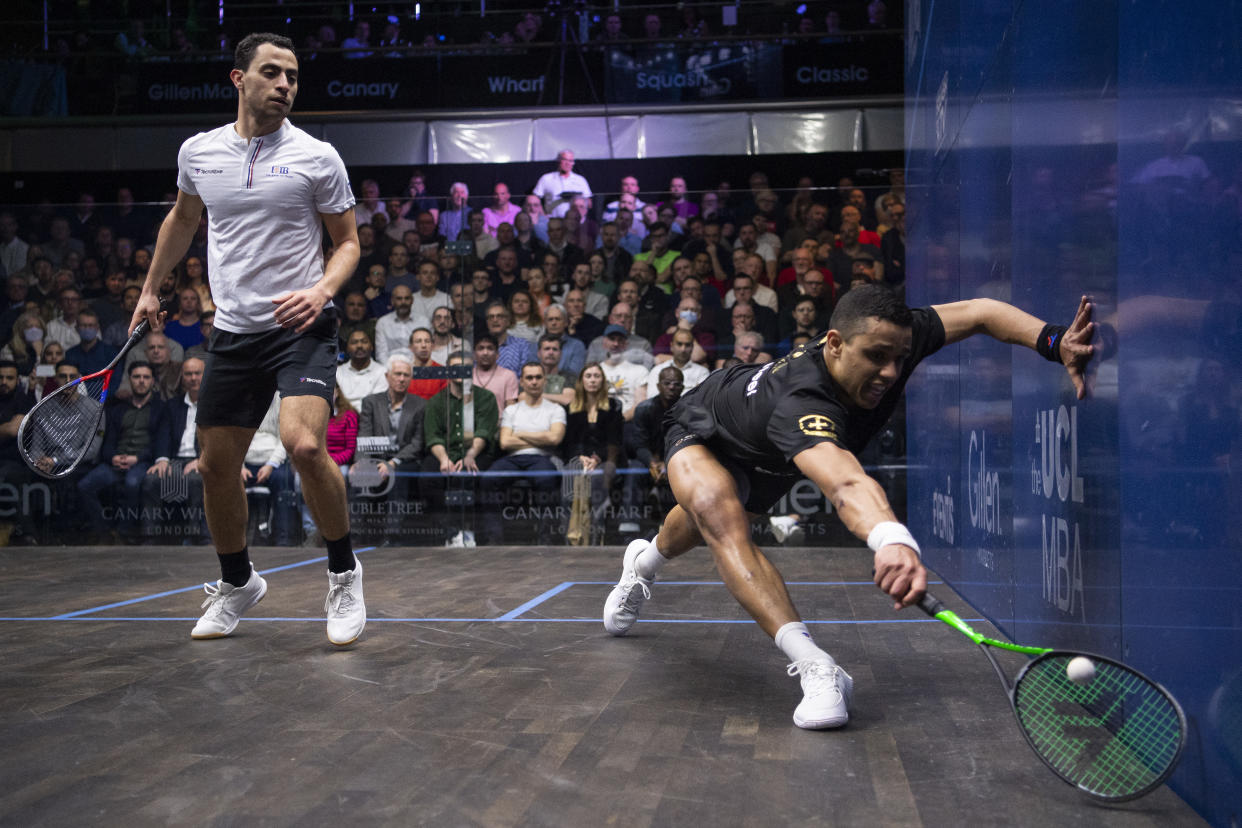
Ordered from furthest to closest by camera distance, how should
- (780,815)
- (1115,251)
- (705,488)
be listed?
(705,488) < (1115,251) < (780,815)

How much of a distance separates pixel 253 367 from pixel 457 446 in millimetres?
3209

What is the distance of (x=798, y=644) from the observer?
197cm

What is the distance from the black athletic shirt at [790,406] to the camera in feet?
6.19

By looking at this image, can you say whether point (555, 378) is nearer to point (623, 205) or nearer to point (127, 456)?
point (623, 205)

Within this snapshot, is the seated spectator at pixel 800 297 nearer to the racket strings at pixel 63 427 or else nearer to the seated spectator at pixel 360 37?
the racket strings at pixel 63 427

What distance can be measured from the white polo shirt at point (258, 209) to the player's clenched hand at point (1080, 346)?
1.60 m

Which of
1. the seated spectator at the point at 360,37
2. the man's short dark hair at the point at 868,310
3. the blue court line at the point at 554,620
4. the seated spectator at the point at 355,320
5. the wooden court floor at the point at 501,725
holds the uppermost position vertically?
the seated spectator at the point at 360,37

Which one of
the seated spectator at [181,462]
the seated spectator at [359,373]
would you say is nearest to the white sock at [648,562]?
the seated spectator at [359,373]

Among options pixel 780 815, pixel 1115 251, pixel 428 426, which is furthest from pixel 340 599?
pixel 428 426

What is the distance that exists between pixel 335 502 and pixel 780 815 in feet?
5.07

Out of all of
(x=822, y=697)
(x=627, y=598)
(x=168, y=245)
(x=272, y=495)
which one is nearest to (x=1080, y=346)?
(x=822, y=697)

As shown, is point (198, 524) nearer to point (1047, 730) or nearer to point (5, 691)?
point (5, 691)

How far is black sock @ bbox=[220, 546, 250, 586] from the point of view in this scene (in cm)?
282

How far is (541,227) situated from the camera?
5.98m
